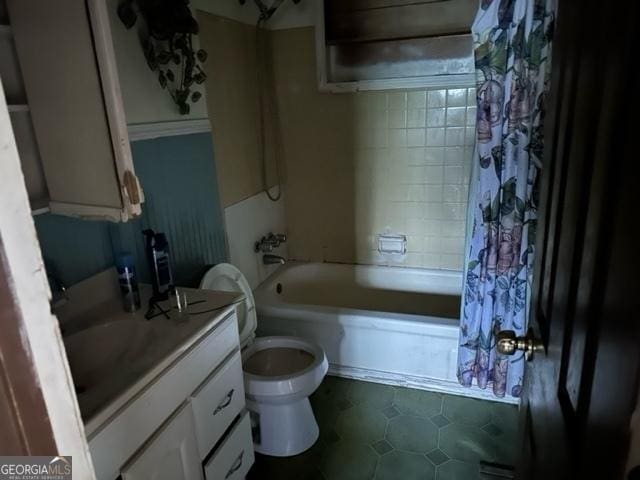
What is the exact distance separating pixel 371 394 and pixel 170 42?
6.12ft

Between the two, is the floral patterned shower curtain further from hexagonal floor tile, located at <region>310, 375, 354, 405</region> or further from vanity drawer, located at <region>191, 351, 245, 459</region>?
vanity drawer, located at <region>191, 351, 245, 459</region>

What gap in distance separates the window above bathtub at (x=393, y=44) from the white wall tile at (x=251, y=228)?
807 millimetres

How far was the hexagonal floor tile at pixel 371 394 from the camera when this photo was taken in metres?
2.17

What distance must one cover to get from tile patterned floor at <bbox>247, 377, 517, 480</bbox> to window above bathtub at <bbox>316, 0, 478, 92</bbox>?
1.72 m

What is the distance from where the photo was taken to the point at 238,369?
59.2 inches

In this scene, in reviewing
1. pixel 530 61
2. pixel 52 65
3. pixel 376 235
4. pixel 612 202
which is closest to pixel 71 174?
pixel 52 65

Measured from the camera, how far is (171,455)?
1.18 metres

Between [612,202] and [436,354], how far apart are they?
181cm

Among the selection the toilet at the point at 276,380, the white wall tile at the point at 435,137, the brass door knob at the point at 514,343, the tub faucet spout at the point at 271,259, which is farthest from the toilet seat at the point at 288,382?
the white wall tile at the point at 435,137

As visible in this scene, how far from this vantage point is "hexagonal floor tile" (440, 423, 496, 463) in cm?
181

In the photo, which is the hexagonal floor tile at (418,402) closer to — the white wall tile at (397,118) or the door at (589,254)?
the door at (589,254)

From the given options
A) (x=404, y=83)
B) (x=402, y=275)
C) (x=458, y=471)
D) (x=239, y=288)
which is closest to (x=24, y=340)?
(x=239, y=288)

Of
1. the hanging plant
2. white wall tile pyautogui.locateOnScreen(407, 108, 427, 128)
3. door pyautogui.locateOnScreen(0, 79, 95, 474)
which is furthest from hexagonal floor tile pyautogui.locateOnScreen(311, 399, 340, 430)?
door pyautogui.locateOnScreen(0, 79, 95, 474)

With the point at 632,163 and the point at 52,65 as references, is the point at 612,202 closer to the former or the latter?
the point at 632,163
